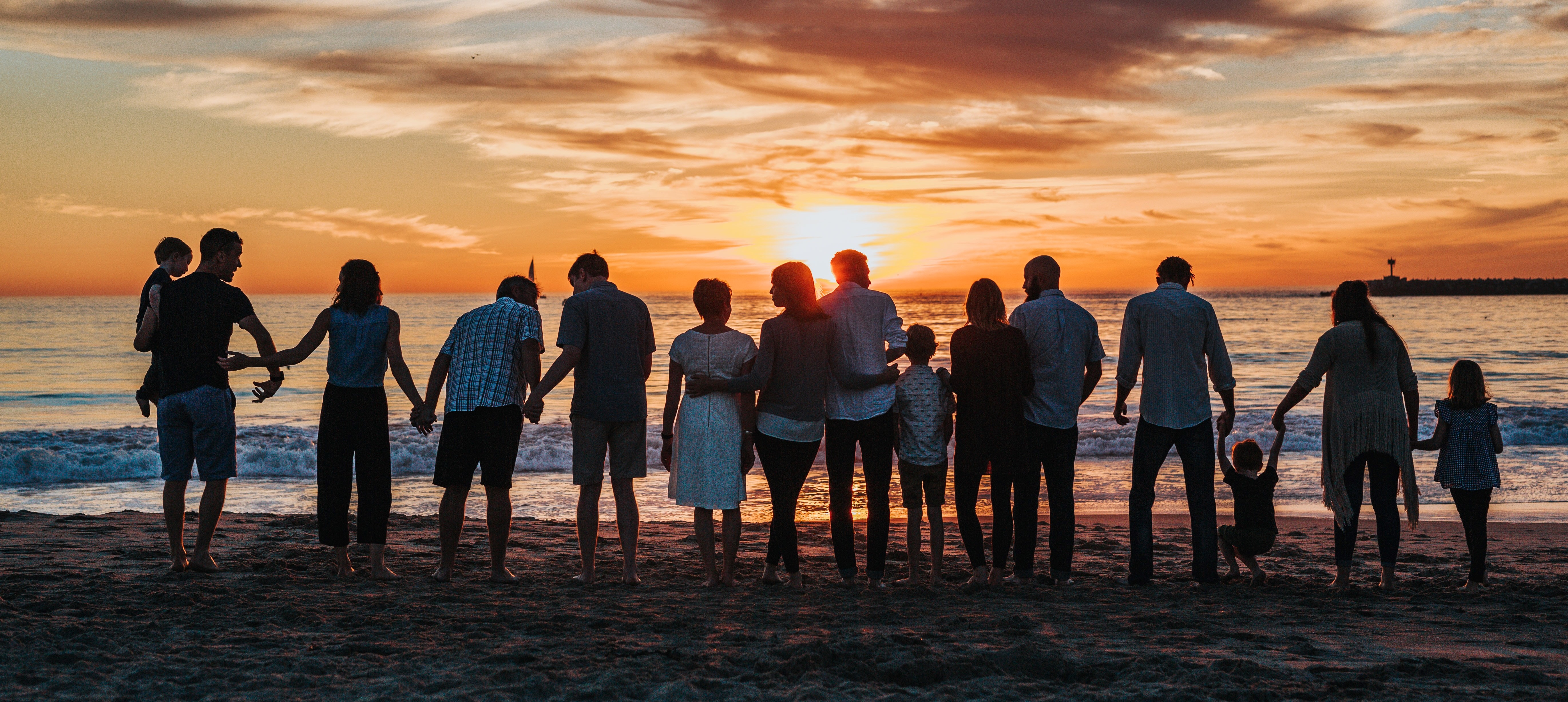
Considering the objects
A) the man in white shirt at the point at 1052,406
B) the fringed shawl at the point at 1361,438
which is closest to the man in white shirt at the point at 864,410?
the man in white shirt at the point at 1052,406

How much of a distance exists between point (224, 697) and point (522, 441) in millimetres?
10557

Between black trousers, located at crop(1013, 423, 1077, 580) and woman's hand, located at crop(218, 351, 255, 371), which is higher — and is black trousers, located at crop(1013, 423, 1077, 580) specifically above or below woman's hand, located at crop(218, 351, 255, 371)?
below

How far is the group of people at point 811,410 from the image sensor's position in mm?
5203

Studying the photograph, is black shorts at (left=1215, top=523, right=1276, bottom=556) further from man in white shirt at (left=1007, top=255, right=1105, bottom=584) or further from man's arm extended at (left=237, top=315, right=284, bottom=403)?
man's arm extended at (left=237, top=315, right=284, bottom=403)

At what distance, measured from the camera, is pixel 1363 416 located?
523 cm

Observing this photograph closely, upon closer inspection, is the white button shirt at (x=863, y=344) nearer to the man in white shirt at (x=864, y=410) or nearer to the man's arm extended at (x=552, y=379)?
the man in white shirt at (x=864, y=410)

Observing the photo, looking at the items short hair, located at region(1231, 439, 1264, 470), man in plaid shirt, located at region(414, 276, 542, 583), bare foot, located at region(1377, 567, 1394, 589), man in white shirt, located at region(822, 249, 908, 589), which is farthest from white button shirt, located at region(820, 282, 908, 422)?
bare foot, located at region(1377, 567, 1394, 589)

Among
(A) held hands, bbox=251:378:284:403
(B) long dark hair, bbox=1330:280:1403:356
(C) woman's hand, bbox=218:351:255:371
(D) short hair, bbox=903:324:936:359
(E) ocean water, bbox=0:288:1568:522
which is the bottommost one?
(E) ocean water, bbox=0:288:1568:522

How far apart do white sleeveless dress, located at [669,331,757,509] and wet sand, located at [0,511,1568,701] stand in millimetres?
546

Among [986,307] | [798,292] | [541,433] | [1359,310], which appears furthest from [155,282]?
[541,433]

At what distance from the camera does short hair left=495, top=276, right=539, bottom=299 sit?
→ 5492mm

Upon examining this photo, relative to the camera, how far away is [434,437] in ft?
48.1

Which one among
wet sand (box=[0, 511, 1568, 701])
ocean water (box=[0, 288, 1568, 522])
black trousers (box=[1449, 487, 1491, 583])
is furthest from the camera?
ocean water (box=[0, 288, 1568, 522])

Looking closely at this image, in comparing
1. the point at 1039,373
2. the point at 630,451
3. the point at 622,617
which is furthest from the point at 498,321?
the point at 1039,373
